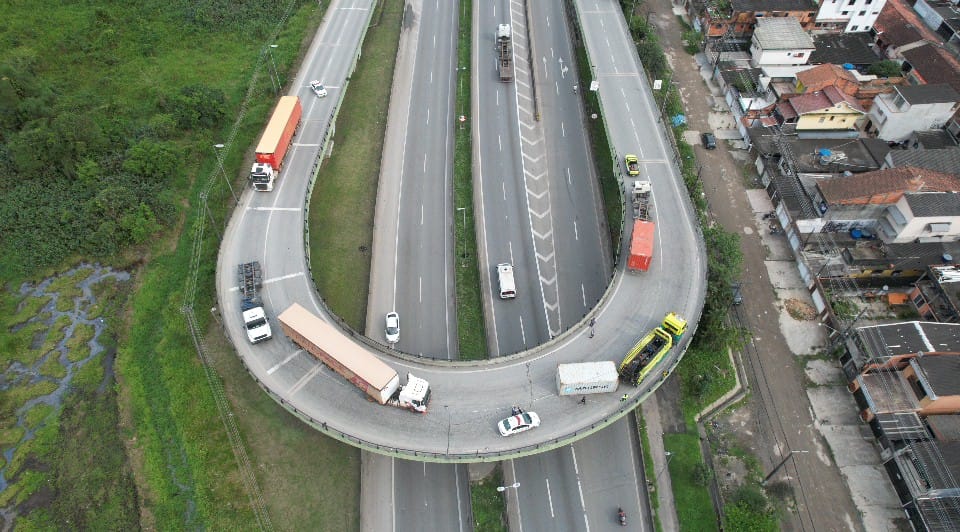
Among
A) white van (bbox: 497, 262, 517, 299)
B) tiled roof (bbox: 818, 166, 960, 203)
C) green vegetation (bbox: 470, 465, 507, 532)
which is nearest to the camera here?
green vegetation (bbox: 470, 465, 507, 532)

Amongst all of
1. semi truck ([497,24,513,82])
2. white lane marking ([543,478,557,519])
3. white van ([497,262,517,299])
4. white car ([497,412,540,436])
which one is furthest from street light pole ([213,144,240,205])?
white lane marking ([543,478,557,519])

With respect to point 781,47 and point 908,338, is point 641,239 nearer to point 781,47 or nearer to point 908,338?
point 908,338

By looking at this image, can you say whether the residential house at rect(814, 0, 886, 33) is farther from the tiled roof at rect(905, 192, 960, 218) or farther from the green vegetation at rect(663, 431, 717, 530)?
the green vegetation at rect(663, 431, 717, 530)

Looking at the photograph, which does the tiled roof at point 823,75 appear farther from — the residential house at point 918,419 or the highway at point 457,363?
the residential house at point 918,419

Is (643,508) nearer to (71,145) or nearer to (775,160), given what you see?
(775,160)

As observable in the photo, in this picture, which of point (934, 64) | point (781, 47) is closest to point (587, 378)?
point (781, 47)

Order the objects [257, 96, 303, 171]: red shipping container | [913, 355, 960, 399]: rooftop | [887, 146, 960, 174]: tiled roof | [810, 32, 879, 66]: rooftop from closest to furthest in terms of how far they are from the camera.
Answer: [913, 355, 960, 399]: rooftop → [257, 96, 303, 171]: red shipping container → [887, 146, 960, 174]: tiled roof → [810, 32, 879, 66]: rooftop
